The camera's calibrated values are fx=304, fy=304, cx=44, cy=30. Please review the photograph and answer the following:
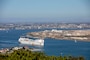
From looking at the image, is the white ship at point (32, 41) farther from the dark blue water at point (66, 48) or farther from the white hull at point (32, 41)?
the dark blue water at point (66, 48)

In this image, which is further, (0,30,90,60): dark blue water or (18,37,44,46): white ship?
(18,37,44,46): white ship

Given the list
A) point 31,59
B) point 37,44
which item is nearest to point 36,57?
point 31,59

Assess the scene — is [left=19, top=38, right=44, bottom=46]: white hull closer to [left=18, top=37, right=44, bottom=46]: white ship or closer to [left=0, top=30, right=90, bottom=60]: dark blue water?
[left=18, top=37, right=44, bottom=46]: white ship

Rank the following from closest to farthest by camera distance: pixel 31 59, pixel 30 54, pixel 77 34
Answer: pixel 31 59 → pixel 30 54 → pixel 77 34

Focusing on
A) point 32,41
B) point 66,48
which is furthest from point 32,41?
point 66,48

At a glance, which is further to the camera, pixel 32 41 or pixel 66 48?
pixel 32 41

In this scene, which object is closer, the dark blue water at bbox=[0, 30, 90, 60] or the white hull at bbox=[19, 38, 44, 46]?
the dark blue water at bbox=[0, 30, 90, 60]

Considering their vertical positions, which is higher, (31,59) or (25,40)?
(31,59)

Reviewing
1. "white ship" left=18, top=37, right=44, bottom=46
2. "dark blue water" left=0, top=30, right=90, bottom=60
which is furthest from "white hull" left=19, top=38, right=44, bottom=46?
"dark blue water" left=0, top=30, right=90, bottom=60

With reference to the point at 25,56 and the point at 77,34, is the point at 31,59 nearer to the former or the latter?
the point at 25,56

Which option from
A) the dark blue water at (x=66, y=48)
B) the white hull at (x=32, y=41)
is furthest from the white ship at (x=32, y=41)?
the dark blue water at (x=66, y=48)

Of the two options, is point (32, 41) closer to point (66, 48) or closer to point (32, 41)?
point (32, 41)
